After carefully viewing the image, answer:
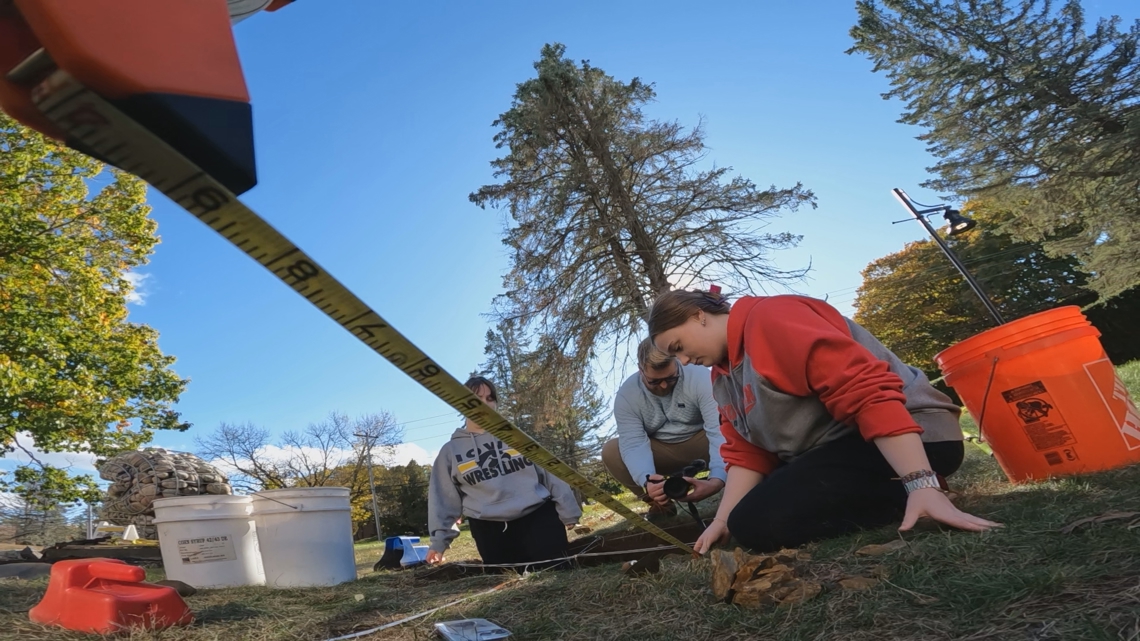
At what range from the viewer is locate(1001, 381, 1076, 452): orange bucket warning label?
2.53 meters

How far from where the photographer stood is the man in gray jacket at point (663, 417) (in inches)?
149

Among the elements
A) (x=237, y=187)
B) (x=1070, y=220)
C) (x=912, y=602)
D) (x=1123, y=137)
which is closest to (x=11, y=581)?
(x=237, y=187)

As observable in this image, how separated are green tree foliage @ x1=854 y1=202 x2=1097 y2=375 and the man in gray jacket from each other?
56.9ft

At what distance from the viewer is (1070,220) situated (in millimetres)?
15812

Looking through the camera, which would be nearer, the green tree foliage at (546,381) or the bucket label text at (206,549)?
the bucket label text at (206,549)

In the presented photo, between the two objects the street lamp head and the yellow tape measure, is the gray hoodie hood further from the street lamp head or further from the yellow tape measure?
the street lamp head

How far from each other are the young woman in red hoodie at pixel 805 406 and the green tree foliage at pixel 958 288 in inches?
735

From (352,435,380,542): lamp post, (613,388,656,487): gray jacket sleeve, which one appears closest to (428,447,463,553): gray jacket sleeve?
(613,388,656,487): gray jacket sleeve

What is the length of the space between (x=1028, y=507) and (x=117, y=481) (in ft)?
36.4

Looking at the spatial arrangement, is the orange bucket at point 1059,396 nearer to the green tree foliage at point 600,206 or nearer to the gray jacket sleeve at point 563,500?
the gray jacket sleeve at point 563,500

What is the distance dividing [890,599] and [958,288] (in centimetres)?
2630

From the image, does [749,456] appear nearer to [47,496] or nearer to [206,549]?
[206,549]

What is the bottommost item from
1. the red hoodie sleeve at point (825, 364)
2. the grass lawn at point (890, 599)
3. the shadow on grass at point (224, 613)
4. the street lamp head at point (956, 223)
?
the grass lawn at point (890, 599)

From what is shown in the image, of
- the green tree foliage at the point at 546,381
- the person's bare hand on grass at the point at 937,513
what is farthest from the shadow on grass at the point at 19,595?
the green tree foliage at the point at 546,381
